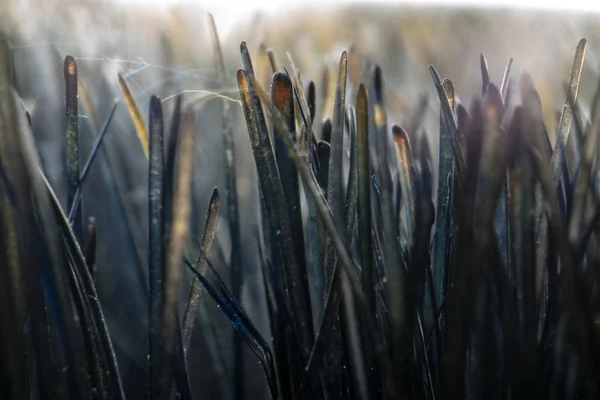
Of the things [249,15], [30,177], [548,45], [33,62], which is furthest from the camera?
[548,45]

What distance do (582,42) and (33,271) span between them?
0.42 metres

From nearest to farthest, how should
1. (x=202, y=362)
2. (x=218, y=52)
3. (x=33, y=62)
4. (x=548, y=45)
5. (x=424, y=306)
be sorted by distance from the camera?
1. (x=424, y=306)
2. (x=202, y=362)
3. (x=218, y=52)
4. (x=33, y=62)
5. (x=548, y=45)

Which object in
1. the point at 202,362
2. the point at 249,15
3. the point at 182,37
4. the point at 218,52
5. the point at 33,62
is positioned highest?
the point at 249,15

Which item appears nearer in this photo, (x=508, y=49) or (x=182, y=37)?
(x=182, y=37)

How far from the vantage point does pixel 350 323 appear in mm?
385

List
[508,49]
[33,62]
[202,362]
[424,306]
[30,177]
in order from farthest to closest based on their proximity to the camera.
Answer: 1. [508,49]
2. [33,62]
3. [202,362]
4. [424,306]
5. [30,177]

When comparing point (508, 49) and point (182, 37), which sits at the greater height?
point (508, 49)

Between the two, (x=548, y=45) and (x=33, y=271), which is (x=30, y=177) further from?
(x=548, y=45)

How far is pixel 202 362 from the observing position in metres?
0.62

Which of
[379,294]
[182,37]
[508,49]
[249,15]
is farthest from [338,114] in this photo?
[508,49]

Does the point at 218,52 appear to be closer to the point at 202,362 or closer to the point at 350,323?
the point at 202,362

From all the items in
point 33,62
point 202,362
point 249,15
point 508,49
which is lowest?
point 202,362

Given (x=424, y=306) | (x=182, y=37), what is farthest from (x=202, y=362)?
(x=182, y=37)

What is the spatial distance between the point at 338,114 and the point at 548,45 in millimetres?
1582
